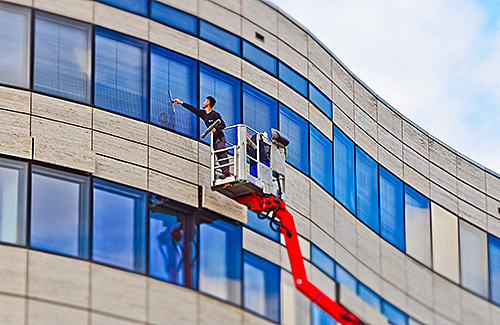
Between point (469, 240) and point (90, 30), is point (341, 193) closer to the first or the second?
point (469, 240)

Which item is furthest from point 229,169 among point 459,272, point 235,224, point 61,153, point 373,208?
point 459,272

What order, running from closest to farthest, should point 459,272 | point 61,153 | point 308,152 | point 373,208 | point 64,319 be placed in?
1. point 64,319
2. point 61,153
3. point 308,152
4. point 373,208
5. point 459,272

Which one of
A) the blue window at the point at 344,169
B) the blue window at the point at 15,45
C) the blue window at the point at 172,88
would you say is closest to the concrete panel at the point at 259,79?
→ the blue window at the point at 172,88

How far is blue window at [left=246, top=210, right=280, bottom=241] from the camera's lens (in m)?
27.8

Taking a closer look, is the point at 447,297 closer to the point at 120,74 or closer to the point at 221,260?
the point at 221,260

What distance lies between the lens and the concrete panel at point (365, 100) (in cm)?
3469

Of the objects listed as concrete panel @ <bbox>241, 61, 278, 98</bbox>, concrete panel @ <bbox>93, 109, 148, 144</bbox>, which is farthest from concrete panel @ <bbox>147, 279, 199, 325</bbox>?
concrete panel @ <bbox>241, 61, 278, 98</bbox>

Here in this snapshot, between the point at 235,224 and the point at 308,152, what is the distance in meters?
4.63

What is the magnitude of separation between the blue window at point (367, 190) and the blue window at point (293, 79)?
3.35m

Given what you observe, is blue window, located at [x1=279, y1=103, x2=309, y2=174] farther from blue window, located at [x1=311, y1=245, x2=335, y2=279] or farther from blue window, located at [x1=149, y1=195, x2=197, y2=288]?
blue window, located at [x1=149, y1=195, x2=197, y2=288]

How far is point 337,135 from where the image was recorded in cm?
3300

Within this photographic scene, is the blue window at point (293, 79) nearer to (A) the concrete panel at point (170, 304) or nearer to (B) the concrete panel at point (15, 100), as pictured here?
(A) the concrete panel at point (170, 304)

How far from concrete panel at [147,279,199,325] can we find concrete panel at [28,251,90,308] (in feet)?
5.48

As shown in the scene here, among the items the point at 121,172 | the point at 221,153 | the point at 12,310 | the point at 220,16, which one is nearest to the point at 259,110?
the point at 220,16
